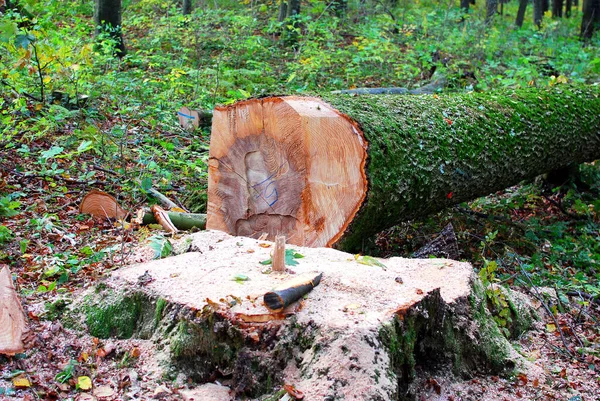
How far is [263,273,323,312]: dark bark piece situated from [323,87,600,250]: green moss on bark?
1.26 m

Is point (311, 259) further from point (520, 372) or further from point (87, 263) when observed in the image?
point (87, 263)

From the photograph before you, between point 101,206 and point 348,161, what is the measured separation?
6.58ft

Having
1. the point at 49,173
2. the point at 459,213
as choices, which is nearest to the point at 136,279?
the point at 49,173

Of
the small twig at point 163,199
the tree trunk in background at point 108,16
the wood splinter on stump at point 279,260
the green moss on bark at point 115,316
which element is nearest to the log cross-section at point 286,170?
the small twig at point 163,199

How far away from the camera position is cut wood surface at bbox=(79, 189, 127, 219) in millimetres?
4547

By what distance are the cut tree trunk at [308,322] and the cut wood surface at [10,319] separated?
0.29 meters

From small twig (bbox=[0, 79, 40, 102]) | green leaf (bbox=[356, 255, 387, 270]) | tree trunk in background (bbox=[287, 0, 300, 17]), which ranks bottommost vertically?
green leaf (bbox=[356, 255, 387, 270])

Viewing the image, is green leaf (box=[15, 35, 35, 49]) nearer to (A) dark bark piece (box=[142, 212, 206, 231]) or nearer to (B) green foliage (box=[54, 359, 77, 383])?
(A) dark bark piece (box=[142, 212, 206, 231])

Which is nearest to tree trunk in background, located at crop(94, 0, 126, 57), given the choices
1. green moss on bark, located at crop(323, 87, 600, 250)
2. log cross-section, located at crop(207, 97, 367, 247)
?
log cross-section, located at crop(207, 97, 367, 247)

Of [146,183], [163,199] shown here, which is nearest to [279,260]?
[146,183]

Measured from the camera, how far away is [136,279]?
9.62ft

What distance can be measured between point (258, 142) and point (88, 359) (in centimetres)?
199

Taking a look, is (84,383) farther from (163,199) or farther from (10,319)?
(163,199)

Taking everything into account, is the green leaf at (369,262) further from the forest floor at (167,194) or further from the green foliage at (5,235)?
the green foliage at (5,235)
